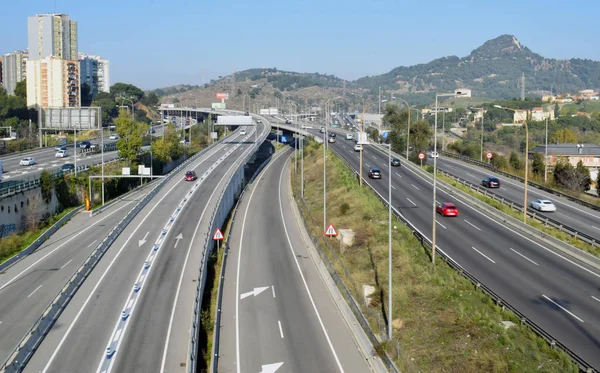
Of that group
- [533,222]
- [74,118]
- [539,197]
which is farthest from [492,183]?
[74,118]

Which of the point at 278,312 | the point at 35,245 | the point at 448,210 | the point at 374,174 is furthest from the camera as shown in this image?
the point at 374,174

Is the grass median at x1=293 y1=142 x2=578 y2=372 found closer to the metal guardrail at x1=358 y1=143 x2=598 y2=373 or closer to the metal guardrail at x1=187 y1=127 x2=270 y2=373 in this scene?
the metal guardrail at x1=358 y1=143 x2=598 y2=373

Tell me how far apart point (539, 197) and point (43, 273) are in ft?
126

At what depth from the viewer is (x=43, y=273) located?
3666 centimetres

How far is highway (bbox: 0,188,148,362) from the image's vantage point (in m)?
27.9

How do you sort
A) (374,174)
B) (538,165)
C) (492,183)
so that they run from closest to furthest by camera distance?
1. (492,183)
2. (374,174)
3. (538,165)

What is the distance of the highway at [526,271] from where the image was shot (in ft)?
79.4

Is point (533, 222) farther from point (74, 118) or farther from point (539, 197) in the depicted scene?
point (74, 118)

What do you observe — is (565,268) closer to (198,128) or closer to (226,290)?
(226,290)

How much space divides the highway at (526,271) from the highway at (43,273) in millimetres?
20327

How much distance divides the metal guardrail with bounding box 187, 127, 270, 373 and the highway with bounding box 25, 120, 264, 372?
1.91 feet

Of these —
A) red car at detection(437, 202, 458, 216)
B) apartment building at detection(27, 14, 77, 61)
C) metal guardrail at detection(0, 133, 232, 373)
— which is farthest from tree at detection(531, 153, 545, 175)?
apartment building at detection(27, 14, 77, 61)

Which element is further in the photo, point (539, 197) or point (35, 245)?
point (539, 197)

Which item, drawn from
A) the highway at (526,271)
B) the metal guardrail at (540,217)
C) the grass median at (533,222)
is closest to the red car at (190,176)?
the highway at (526,271)
